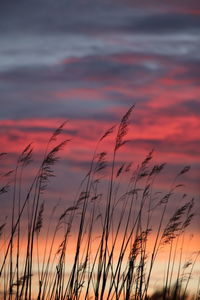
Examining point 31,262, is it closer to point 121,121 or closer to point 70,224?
point 70,224

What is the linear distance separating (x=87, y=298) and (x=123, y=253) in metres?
0.57

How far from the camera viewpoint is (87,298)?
21.9 ft

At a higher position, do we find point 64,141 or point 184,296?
point 64,141

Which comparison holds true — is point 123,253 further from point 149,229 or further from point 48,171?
point 48,171

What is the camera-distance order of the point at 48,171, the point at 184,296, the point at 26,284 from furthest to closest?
the point at 184,296
the point at 48,171
the point at 26,284

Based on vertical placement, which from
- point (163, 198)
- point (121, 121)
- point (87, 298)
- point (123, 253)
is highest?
point (121, 121)

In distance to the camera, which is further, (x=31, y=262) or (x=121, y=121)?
(x=121, y=121)

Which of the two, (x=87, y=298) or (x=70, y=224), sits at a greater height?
(x=70, y=224)

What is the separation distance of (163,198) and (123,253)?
1098 mm

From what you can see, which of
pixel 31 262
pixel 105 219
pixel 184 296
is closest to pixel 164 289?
pixel 184 296

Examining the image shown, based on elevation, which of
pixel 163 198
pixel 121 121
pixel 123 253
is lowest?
pixel 123 253

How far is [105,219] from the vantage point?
659 centimetres

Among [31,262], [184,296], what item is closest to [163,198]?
[184,296]

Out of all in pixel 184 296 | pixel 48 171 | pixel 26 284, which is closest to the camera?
pixel 26 284
